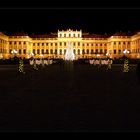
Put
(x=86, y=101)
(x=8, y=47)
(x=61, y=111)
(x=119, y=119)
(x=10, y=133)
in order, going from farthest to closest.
→ (x=8, y=47), (x=86, y=101), (x=61, y=111), (x=119, y=119), (x=10, y=133)

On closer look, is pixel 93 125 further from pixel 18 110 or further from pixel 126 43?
pixel 126 43

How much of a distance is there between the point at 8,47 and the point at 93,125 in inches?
4337

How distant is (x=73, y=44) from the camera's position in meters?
122

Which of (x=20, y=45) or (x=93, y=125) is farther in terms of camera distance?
(x=20, y=45)

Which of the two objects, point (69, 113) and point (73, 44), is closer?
point (69, 113)

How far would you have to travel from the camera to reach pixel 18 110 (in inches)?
346

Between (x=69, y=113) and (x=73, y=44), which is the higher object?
(x=73, y=44)

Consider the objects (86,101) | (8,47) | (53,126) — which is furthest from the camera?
(8,47)

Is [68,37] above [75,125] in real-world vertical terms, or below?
above

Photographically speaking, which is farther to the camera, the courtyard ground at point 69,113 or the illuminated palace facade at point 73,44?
the illuminated palace facade at point 73,44

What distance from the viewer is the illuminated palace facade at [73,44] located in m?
118

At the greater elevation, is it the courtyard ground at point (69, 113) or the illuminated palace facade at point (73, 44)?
the illuminated palace facade at point (73, 44)

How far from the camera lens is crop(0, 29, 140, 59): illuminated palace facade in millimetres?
117750

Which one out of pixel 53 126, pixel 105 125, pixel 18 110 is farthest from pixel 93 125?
pixel 18 110
